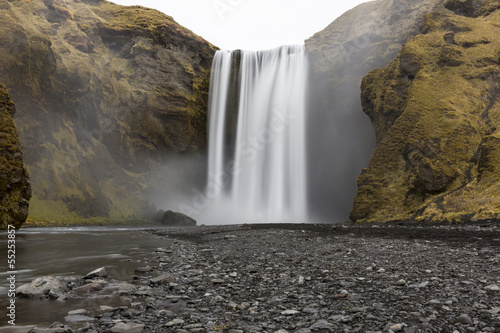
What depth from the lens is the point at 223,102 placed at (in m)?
59.8

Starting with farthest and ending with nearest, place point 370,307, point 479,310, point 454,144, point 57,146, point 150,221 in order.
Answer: point 150,221 < point 57,146 < point 454,144 < point 370,307 < point 479,310

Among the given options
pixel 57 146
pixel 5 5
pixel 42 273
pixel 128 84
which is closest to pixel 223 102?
pixel 128 84

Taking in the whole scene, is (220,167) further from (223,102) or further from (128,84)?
(128,84)

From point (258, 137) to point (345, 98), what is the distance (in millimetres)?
17214

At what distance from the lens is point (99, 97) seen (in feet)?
171

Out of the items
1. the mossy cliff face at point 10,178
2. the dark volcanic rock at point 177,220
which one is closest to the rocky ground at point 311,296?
the mossy cliff face at point 10,178

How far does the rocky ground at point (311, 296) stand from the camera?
420 cm

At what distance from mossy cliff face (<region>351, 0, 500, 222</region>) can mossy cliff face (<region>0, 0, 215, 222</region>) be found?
116 ft

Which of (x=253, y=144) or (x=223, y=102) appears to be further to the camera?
(x=223, y=102)

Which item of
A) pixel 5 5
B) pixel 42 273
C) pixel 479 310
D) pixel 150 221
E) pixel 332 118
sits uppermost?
pixel 5 5

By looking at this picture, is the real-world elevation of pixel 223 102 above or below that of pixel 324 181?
above

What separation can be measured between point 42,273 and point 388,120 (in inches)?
1560

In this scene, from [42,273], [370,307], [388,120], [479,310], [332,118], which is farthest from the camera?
[332,118]

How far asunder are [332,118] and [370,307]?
52169 mm
